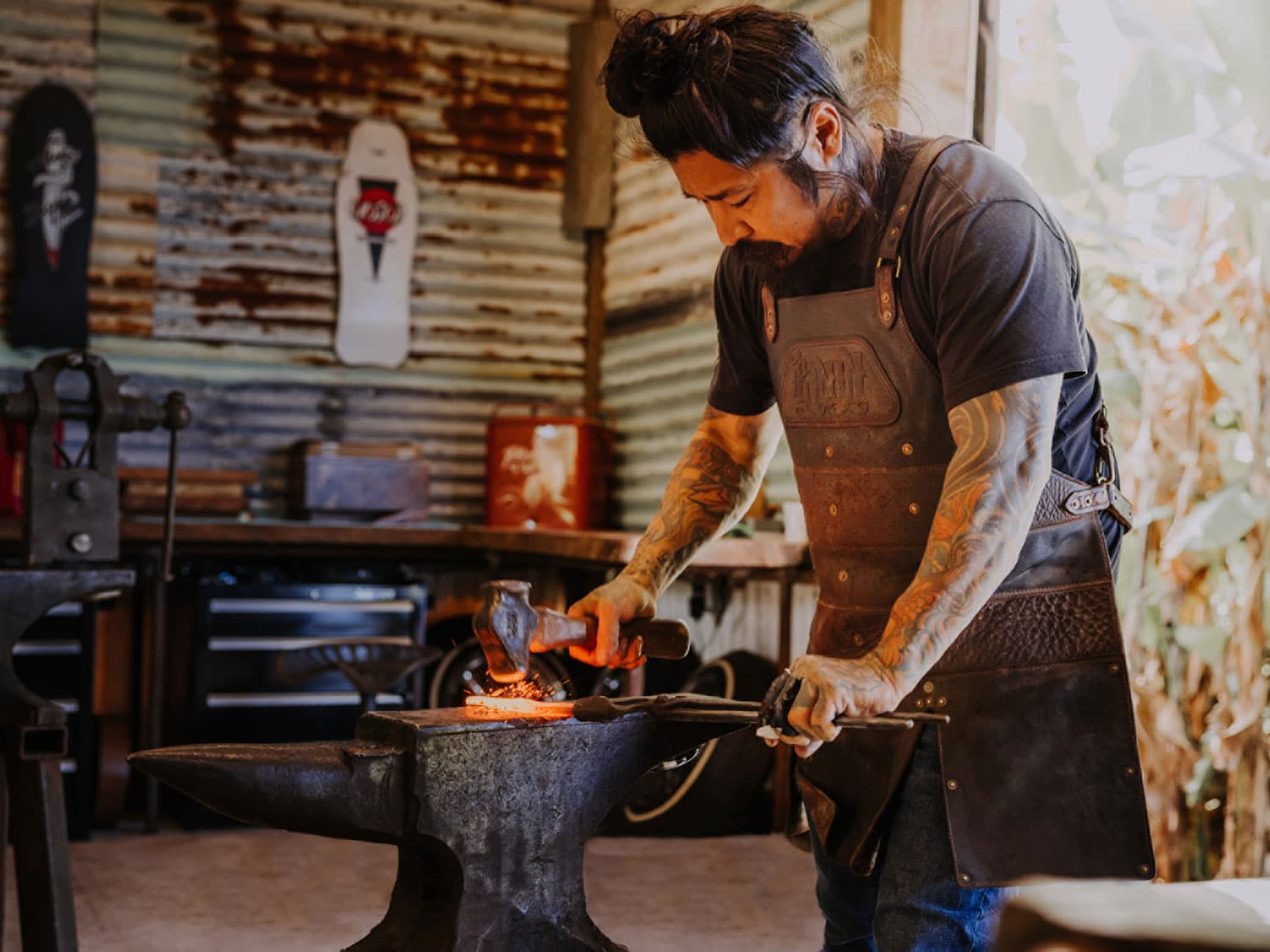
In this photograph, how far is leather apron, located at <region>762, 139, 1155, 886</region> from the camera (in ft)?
6.24

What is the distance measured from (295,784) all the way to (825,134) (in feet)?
3.65

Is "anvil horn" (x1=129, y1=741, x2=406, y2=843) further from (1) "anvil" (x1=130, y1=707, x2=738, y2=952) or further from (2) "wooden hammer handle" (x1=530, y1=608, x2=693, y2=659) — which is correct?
(2) "wooden hammer handle" (x1=530, y1=608, x2=693, y2=659)

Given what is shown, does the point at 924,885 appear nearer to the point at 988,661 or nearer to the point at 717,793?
the point at 988,661

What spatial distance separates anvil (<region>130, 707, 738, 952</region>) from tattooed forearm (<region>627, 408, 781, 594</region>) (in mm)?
541

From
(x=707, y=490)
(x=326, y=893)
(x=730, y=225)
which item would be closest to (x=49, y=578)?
(x=707, y=490)

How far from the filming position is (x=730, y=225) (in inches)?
80.0

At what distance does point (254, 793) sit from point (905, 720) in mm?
773

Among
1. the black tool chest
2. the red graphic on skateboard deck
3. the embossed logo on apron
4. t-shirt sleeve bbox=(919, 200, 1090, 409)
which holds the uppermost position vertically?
the red graphic on skateboard deck

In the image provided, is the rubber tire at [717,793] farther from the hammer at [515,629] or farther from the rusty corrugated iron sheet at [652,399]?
the hammer at [515,629]

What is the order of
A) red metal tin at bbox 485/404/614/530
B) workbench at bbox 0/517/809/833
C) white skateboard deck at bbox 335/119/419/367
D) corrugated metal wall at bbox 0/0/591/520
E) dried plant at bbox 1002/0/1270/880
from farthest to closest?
1. white skateboard deck at bbox 335/119/419/367
2. red metal tin at bbox 485/404/614/530
3. corrugated metal wall at bbox 0/0/591/520
4. workbench at bbox 0/517/809/833
5. dried plant at bbox 1002/0/1270/880

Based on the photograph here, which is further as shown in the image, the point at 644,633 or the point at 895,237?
the point at 644,633

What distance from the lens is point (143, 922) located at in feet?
13.9

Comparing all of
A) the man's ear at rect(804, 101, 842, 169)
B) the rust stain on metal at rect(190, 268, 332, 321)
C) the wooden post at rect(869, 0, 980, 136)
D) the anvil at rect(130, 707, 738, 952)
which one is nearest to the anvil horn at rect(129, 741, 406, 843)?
the anvil at rect(130, 707, 738, 952)

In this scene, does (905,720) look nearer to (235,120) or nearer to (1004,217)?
(1004,217)
